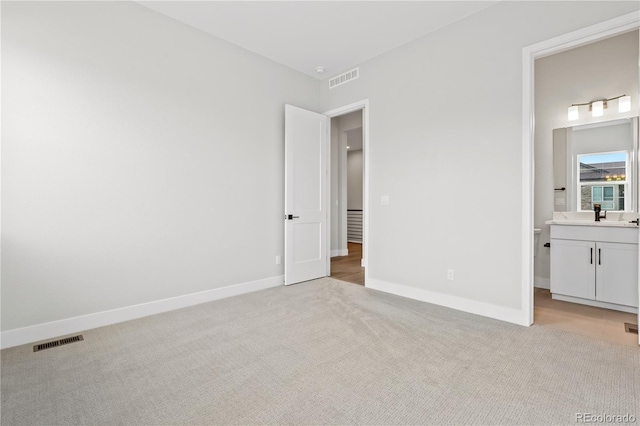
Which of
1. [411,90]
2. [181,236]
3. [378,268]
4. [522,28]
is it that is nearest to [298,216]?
[378,268]

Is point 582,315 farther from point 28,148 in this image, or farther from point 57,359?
point 28,148

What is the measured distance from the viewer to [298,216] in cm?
421

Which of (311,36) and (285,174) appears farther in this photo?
(285,174)

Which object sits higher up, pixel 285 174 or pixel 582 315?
pixel 285 174

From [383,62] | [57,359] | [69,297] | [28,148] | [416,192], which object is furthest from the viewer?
[383,62]

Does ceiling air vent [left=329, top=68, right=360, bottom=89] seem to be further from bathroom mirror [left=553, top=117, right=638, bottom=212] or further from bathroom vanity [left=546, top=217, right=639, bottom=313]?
bathroom vanity [left=546, top=217, right=639, bottom=313]

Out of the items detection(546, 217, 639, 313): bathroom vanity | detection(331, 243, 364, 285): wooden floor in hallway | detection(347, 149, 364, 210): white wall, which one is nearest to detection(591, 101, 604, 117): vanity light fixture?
detection(546, 217, 639, 313): bathroom vanity

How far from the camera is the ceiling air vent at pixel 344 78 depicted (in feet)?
13.6

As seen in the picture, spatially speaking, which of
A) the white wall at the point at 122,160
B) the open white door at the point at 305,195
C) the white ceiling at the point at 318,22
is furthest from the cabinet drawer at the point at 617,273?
the white wall at the point at 122,160

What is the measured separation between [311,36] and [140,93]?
1881 millimetres

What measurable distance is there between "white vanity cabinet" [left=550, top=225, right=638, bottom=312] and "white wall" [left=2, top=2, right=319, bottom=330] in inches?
136

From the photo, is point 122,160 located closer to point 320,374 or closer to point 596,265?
point 320,374

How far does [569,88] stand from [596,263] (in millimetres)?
2099

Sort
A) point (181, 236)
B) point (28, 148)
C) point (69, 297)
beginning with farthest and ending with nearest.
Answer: point (181, 236), point (69, 297), point (28, 148)
